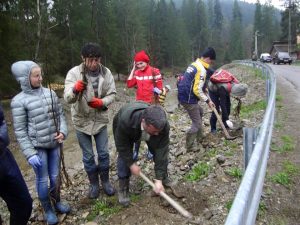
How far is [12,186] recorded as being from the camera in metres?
4.17

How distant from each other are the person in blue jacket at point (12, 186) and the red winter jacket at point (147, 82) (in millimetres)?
3067

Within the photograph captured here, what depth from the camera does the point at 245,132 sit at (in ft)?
13.1

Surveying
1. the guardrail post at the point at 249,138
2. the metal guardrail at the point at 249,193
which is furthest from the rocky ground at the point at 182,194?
the metal guardrail at the point at 249,193

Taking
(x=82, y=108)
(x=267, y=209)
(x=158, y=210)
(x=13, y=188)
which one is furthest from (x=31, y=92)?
(x=267, y=209)

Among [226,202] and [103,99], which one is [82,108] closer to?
[103,99]

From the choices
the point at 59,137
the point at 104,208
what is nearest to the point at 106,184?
the point at 104,208

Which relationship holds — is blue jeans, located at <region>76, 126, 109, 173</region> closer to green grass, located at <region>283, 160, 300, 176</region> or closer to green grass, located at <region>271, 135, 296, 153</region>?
green grass, located at <region>283, 160, 300, 176</region>

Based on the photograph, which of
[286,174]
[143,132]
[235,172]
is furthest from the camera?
[235,172]

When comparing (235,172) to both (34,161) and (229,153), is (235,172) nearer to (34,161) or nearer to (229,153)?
(229,153)

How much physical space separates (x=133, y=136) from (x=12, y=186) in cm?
142

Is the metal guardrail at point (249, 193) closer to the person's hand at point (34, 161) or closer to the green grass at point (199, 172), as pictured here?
the green grass at point (199, 172)

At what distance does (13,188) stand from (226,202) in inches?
100

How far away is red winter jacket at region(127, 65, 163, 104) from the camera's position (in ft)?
22.4

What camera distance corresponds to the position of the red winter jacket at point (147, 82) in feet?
22.4
